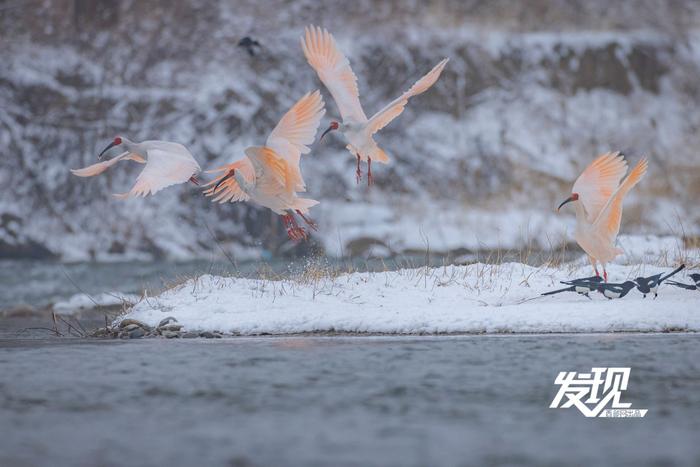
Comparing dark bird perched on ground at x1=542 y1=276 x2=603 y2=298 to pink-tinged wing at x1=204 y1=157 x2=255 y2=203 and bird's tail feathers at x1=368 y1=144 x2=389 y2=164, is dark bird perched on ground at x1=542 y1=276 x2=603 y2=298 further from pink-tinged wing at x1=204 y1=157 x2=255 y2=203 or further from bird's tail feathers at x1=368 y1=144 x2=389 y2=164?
pink-tinged wing at x1=204 y1=157 x2=255 y2=203

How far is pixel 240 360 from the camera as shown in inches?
324

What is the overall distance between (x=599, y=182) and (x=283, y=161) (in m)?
3.19

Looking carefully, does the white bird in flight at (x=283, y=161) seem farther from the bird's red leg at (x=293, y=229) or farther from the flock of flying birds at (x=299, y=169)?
the bird's red leg at (x=293, y=229)

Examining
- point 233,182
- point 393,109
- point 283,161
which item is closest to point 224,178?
point 233,182

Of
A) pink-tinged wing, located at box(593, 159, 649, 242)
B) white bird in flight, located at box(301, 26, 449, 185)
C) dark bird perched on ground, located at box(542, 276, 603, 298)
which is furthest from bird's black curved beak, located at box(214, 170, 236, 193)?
pink-tinged wing, located at box(593, 159, 649, 242)

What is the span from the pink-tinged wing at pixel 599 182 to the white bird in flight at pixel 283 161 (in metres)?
2.71

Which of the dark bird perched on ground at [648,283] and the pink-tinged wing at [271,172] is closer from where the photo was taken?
the pink-tinged wing at [271,172]

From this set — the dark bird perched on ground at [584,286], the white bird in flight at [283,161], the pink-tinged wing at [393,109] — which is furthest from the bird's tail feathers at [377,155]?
the dark bird perched on ground at [584,286]

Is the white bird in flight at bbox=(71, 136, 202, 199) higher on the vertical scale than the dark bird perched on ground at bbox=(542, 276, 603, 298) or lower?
higher

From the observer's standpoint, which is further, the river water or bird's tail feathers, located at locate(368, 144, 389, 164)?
bird's tail feathers, located at locate(368, 144, 389, 164)

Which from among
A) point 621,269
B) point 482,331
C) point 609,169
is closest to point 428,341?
point 482,331

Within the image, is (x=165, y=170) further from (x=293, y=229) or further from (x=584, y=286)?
(x=584, y=286)

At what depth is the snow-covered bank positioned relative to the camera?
10.3 meters

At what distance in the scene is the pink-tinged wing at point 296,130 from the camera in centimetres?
1066
